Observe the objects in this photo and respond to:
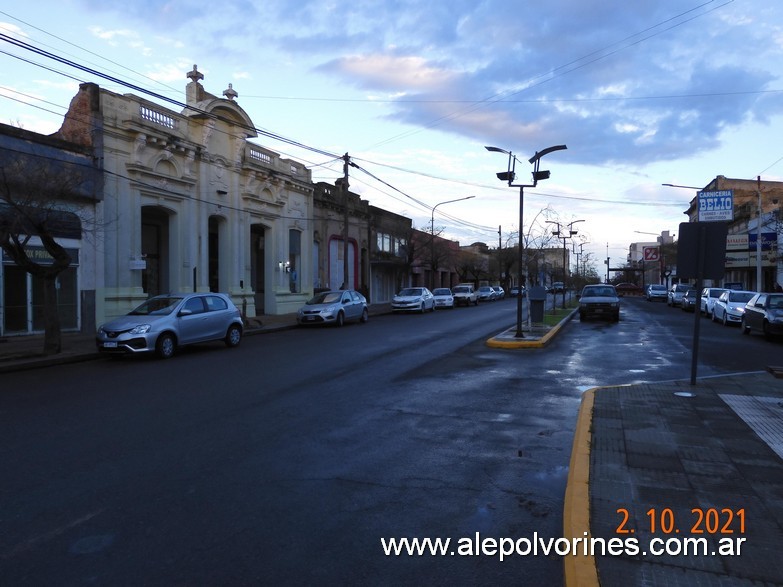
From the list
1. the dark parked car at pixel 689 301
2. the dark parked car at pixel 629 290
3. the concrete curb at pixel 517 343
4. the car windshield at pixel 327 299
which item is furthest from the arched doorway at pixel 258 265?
the dark parked car at pixel 629 290

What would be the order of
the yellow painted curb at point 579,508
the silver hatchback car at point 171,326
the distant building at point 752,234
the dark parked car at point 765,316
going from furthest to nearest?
the distant building at point 752,234
the dark parked car at point 765,316
the silver hatchback car at point 171,326
the yellow painted curb at point 579,508

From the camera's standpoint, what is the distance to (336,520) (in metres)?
4.27

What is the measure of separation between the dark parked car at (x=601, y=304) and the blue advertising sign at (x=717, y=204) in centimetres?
1245

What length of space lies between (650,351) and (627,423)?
8.88m

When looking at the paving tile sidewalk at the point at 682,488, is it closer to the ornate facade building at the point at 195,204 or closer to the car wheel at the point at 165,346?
the car wheel at the point at 165,346

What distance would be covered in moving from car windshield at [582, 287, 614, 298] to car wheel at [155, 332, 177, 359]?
1916 centimetres

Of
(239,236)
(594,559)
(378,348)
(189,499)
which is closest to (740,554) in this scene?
(594,559)

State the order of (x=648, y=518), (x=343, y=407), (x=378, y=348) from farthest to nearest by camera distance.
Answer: (x=378, y=348) → (x=343, y=407) → (x=648, y=518)

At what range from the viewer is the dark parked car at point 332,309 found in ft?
76.7

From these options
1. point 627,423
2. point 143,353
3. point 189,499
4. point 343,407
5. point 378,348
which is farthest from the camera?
point 378,348

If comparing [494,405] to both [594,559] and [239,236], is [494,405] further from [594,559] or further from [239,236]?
[239,236]

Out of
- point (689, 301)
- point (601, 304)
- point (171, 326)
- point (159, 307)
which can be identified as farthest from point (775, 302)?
point (159, 307)

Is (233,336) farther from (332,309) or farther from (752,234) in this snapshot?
(752,234)

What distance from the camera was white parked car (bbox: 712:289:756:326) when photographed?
23234 millimetres
